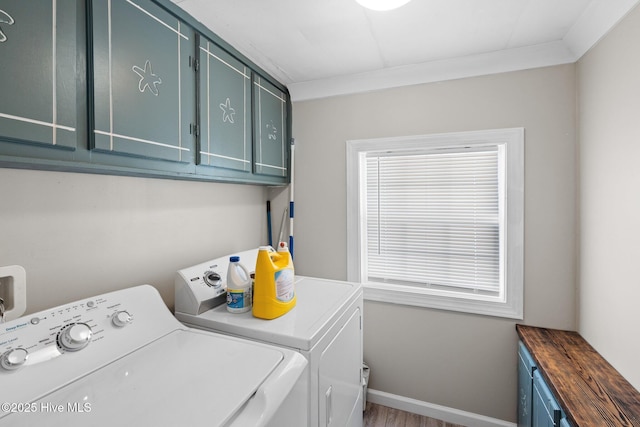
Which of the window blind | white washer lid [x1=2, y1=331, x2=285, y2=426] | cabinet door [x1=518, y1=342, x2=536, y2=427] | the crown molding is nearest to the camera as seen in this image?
white washer lid [x1=2, y1=331, x2=285, y2=426]

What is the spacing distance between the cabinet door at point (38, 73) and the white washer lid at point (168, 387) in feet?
2.32

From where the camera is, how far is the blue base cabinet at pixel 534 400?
1.32 metres

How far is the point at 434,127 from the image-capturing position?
2.12 m

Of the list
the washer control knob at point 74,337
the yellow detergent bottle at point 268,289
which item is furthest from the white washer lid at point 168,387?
the yellow detergent bottle at point 268,289

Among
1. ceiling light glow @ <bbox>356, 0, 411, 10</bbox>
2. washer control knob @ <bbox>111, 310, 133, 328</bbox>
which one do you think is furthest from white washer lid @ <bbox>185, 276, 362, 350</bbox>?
ceiling light glow @ <bbox>356, 0, 411, 10</bbox>

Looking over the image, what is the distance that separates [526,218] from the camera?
1.92m

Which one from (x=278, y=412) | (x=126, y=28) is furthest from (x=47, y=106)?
(x=278, y=412)

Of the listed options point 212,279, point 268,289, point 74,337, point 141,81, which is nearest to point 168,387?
point 74,337

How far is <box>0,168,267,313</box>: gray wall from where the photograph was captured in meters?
1.11

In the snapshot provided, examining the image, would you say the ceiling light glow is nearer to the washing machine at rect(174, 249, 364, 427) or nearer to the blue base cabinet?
the washing machine at rect(174, 249, 364, 427)

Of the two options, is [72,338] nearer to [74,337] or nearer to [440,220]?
[74,337]

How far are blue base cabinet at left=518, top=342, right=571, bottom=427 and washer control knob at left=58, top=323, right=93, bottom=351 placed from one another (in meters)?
1.75

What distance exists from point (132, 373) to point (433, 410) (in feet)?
6.63

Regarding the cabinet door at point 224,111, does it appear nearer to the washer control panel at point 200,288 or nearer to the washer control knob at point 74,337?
the washer control panel at point 200,288
